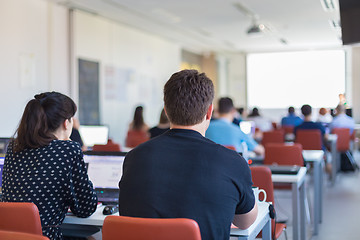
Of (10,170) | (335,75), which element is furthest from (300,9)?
(10,170)

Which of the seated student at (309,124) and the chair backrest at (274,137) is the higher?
the seated student at (309,124)

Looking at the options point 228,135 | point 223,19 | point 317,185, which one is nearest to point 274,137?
point 317,185

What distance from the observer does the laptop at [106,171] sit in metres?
2.54

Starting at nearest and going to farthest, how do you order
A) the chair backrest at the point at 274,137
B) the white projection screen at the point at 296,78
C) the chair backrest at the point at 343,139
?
1. the chair backrest at the point at 274,137
2. the chair backrest at the point at 343,139
3. the white projection screen at the point at 296,78

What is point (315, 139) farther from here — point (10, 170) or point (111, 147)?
point (10, 170)

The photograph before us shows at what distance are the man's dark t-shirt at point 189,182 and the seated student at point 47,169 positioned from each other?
554 mm

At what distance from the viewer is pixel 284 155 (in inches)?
174

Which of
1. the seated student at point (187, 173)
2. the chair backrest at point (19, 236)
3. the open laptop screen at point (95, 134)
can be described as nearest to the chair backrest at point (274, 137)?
the open laptop screen at point (95, 134)

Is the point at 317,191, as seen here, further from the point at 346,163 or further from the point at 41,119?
the point at 346,163

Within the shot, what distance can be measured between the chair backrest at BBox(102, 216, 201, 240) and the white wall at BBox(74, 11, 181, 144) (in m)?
6.36

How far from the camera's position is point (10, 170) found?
2.10 m

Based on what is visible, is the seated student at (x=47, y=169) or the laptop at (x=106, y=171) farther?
the laptop at (x=106, y=171)

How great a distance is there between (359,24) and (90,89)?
5.07m

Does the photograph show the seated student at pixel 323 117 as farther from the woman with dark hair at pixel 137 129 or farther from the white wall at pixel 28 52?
the white wall at pixel 28 52
